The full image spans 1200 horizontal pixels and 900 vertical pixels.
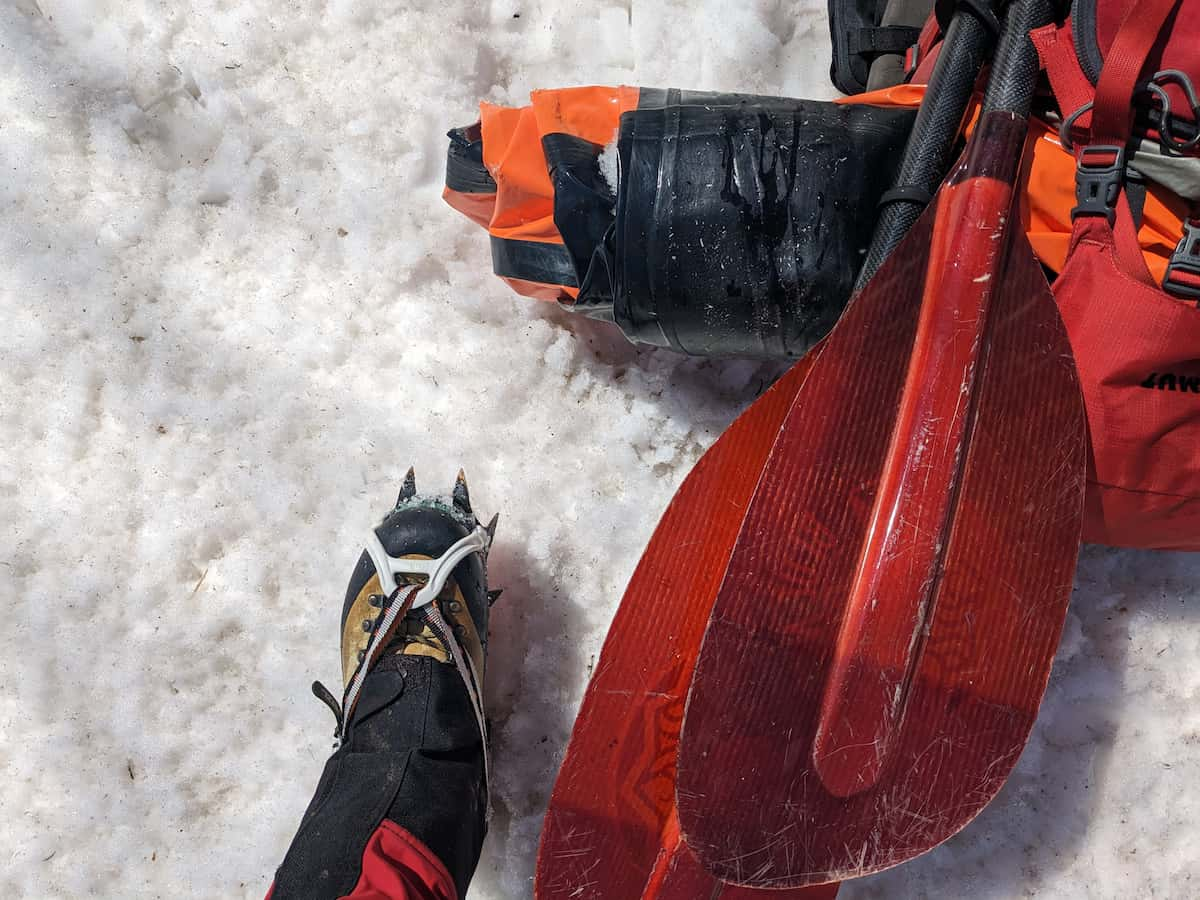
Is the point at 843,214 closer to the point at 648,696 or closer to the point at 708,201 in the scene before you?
the point at 708,201

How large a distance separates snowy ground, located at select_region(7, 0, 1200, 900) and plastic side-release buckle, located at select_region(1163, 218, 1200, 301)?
21.2 inches

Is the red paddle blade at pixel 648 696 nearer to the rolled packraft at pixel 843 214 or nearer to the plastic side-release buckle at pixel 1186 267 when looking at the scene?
the rolled packraft at pixel 843 214

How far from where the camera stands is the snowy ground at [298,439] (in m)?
1.25

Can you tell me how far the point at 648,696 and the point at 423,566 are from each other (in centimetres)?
37

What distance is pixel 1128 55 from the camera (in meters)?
0.86

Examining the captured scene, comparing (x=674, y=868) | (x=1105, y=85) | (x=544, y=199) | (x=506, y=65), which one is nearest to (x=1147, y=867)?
(x=674, y=868)

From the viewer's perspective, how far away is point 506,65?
4.57 ft

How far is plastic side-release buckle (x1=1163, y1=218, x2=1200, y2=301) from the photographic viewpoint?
0.88m

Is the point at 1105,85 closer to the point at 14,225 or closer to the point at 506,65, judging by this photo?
the point at 506,65

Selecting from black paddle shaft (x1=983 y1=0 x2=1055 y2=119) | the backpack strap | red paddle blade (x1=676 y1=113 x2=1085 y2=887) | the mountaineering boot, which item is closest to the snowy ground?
the mountaineering boot

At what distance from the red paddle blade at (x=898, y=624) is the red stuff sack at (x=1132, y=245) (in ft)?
0.27

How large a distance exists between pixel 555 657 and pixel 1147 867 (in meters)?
0.93

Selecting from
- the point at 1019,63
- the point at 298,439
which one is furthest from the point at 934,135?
the point at 298,439

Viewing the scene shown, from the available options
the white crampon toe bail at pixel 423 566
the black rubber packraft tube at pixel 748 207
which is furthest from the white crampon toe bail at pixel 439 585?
the black rubber packraft tube at pixel 748 207
